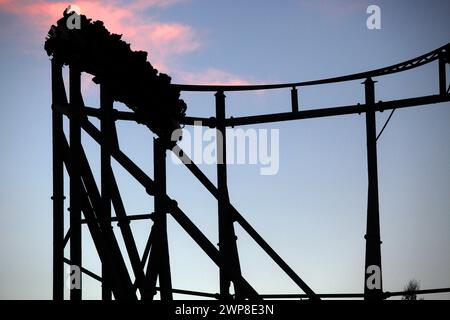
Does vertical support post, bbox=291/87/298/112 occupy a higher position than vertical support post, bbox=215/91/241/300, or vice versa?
vertical support post, bbox=291/87/298/112

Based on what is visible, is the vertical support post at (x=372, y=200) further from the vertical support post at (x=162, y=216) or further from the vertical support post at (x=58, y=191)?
the vertical support post at (x=58, y=191)

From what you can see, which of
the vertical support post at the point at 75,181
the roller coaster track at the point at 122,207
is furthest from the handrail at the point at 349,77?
the vertical support post at the point at 75,181

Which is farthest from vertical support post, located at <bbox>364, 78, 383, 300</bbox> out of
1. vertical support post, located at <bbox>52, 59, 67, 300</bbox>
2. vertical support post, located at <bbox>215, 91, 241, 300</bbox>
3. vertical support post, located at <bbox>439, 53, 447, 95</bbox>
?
vertical support post, located at <bbox>52, 59, 67, 300</bbox>

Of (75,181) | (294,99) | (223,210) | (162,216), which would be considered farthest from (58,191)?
(294,99)

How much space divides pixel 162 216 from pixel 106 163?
142cm

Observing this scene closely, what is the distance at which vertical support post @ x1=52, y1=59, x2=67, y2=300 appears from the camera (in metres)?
13.5

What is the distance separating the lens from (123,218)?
1377 cm

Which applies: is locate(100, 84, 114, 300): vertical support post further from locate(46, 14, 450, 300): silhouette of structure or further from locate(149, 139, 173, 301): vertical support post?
locate(149, 139, 173, 301): vertical support post

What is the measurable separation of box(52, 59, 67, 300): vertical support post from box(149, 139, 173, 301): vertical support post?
1649 mm

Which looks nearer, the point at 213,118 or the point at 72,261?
the point at 72,261
